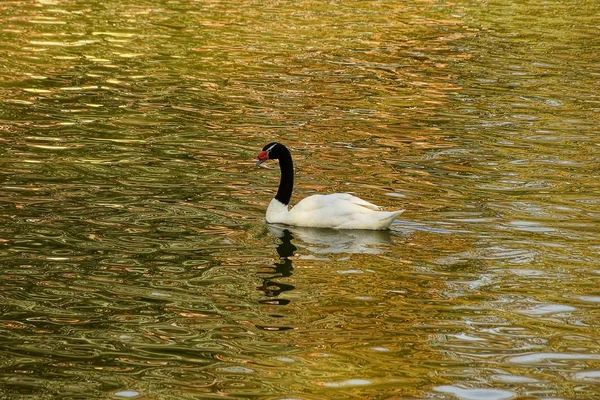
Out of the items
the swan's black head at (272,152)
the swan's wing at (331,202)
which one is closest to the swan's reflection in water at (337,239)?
the swan's wing at (331,202)

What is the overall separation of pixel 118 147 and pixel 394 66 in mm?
11178

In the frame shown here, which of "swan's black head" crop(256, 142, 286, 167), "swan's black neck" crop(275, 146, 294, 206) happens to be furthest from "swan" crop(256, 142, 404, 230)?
"swan's black head" crop(256, 142, 286, 167)

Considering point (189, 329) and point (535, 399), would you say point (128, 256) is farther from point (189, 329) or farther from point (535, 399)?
point (535, 399)

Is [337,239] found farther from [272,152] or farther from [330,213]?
[272,152]

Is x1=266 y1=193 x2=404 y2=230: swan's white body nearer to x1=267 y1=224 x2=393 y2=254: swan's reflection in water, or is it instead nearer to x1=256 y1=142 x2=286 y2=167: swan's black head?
x1=267 y1=224 x2=393 y2=254: swan's reflection in water

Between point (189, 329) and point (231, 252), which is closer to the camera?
point (189, 329)

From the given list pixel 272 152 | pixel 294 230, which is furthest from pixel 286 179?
pixel 294 230

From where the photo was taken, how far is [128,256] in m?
15.5

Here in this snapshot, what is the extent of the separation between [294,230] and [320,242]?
73cm

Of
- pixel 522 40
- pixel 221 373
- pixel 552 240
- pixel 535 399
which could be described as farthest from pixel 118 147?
pixel 522 40

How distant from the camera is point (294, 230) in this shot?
17.3 metres

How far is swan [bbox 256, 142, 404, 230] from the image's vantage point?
55.0 ft

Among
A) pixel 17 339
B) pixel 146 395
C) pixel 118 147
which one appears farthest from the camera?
pixel 118 147

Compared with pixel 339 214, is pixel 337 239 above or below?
below
